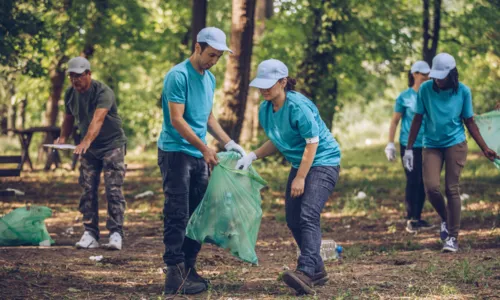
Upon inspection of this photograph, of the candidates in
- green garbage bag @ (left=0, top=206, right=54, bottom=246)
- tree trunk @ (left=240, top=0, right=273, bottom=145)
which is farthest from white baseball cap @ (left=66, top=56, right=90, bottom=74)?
tree trunk @ (left=240, top=0, right=273, bottom=145)

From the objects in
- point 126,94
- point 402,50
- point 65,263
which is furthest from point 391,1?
point 126,94

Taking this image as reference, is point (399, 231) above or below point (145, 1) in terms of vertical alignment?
below

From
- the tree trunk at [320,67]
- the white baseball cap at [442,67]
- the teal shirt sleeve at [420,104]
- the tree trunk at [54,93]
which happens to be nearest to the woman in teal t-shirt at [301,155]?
the white baseball cap at [442,67]

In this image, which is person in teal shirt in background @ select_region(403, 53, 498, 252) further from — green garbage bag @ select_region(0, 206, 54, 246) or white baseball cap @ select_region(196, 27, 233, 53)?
green garbage bag @ select_region(0, 206, 54, 246)

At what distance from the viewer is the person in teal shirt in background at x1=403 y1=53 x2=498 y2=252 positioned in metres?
7.80

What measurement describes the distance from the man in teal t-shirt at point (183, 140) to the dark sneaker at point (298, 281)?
0.69m

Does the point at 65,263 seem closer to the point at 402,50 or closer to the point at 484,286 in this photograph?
the point at 484,286

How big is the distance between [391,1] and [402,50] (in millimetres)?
1033

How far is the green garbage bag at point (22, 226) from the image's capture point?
8.12 metres

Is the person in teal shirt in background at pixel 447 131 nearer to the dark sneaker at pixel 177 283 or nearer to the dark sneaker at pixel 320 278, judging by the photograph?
the dark sneaker at pixel 320 278

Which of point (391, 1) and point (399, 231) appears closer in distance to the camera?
point (399, 231)

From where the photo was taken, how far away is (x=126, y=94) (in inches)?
1128

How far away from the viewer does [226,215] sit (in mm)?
5863

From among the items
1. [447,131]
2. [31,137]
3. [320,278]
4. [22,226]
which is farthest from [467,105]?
[31,137]
